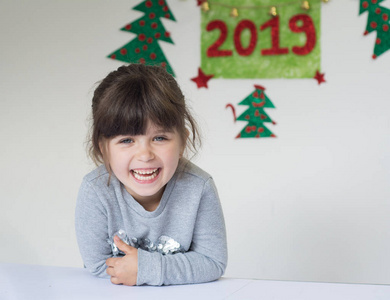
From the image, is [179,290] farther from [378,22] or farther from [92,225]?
[378,22]

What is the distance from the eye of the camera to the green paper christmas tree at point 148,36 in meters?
2.63

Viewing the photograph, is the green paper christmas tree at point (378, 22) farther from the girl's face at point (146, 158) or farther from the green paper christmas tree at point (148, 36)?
the girl's face at point (146, 158)

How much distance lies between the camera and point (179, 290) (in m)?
1.07

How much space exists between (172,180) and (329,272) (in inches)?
59.0

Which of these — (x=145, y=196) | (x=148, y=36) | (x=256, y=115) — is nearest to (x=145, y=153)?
(x=145, y=196)

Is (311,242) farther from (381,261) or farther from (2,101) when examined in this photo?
(2,101)

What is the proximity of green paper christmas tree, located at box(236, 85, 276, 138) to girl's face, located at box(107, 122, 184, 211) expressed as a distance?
4.53ft

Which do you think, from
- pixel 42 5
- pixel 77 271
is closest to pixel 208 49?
pixel 42 5

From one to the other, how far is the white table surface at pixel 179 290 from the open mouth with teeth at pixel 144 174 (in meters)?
0.22

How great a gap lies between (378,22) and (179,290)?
1792 mm

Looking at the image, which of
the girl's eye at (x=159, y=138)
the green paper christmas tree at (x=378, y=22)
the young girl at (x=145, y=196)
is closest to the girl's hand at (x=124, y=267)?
the young girl at (x=145, y=196)

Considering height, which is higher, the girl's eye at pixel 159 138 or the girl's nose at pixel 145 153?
the girl's eye at pixel 159 138

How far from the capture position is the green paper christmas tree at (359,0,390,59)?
241 cm

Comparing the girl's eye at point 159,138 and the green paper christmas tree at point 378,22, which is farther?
the green paper christmas tree at point 378,22
